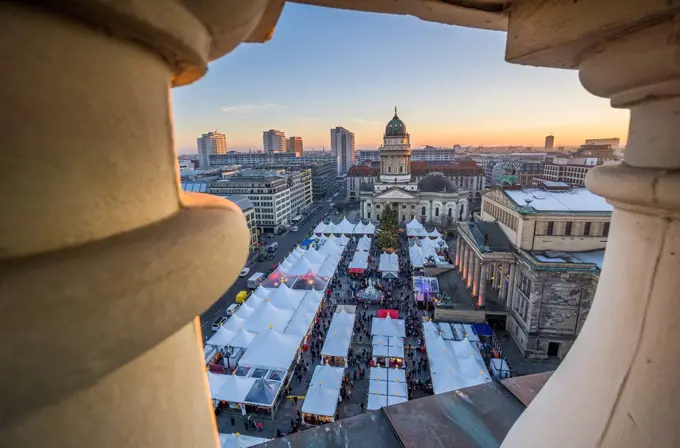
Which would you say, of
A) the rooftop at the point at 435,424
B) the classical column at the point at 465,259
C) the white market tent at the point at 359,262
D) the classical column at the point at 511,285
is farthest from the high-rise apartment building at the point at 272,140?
the rooftop at the point at 435,424

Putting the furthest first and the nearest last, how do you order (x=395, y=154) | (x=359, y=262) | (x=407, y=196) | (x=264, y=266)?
(x=395, y=154) → (x=407, y=196) → (x=264, y=266) → (x=359, y=262)

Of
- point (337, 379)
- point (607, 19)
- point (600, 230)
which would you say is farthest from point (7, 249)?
point (600, 230)

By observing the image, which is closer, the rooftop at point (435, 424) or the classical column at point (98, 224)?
the classical column at point (98, 224)

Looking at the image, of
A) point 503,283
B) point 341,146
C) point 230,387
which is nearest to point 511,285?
point 503,283

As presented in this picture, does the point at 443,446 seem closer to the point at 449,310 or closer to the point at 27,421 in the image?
the point at 27,421

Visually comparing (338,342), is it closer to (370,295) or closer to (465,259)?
(370,295)

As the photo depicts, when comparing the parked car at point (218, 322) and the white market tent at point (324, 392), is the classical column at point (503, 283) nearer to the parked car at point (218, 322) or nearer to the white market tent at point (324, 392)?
the white market tent at point (324, 392)
